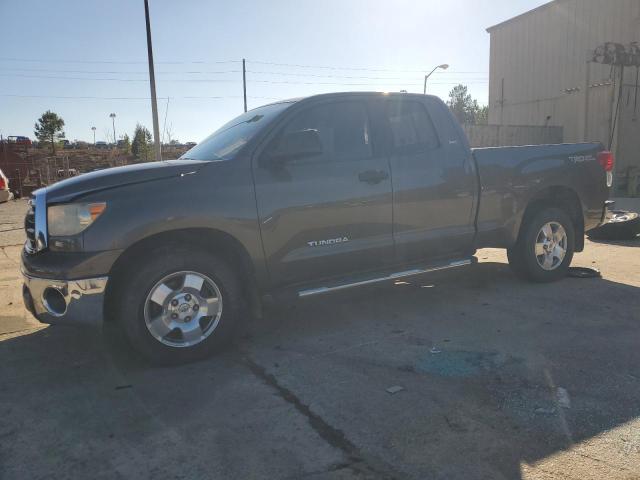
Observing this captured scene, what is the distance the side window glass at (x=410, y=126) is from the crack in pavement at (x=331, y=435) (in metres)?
2.39

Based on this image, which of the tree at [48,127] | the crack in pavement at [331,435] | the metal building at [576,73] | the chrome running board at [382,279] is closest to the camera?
the crack in pavement at [331,435]

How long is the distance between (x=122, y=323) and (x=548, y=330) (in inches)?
130

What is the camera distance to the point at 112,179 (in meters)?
3.63

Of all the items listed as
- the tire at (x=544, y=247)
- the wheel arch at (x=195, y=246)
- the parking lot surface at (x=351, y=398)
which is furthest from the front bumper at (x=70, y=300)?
the tire at (x=544, y=247)

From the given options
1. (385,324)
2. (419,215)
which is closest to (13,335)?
(385,324)

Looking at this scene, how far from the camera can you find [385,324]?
4605 mm

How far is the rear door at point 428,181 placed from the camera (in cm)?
470

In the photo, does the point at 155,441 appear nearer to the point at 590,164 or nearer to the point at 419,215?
the point at 419,215

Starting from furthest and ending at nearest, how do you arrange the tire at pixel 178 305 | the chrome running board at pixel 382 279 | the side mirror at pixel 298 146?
1. the chrome running board at pixel 382 279
2. the side mirror at pixel 298 146
3. the tire at pixel 178 305

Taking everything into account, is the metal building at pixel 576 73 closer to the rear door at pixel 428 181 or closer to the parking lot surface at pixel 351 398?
the rear door at pixel 428 181

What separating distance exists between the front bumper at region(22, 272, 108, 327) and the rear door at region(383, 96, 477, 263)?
2463mm

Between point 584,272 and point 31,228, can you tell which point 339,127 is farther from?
point 584,272

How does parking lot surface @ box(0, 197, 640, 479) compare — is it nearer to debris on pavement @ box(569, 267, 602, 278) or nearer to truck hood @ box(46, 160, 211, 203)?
debris on pavement @ box(569, 267, 602, 278)

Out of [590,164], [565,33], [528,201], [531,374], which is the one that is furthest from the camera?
[565,33]
